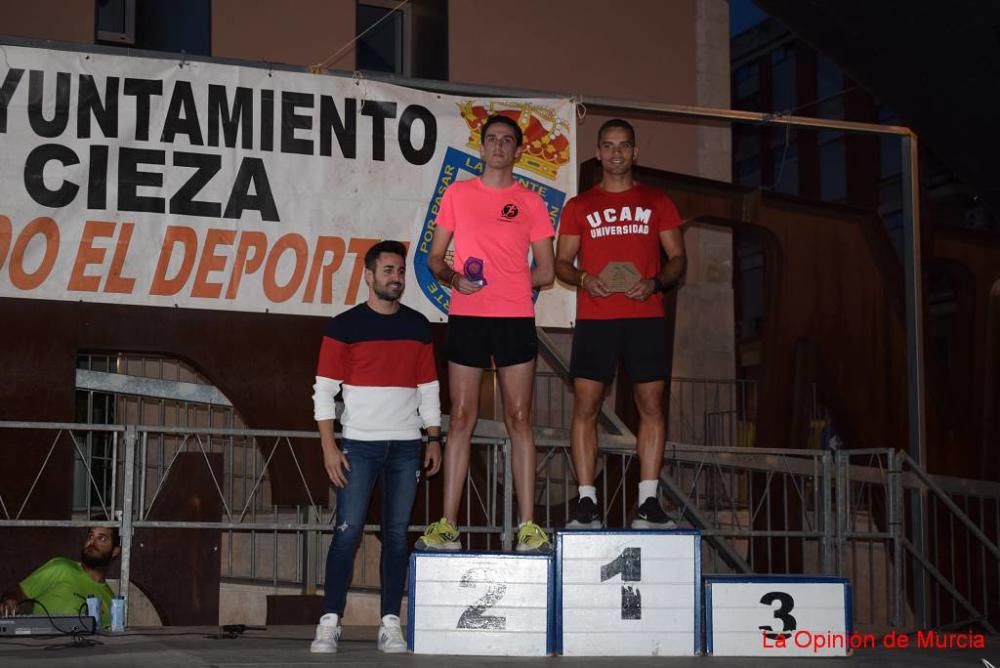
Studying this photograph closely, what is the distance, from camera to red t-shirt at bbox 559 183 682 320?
6539 mm

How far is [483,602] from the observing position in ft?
19.5

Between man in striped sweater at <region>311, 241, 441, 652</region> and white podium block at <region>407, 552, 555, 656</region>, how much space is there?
204mm

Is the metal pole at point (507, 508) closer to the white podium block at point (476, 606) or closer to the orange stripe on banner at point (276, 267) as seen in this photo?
the white podium block at point (476, 606)

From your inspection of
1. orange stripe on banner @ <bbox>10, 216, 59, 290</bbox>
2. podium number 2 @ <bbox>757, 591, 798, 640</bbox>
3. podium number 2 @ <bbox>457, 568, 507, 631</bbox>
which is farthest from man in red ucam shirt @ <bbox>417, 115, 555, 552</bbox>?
orange stripe on banner @ <bbox>10, 216, 59, 290</bbox>

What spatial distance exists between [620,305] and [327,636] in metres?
2.25

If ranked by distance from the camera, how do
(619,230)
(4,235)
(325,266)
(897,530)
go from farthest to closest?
1. (897,530)
2. (325,266)
3. (4,235)
4. (619,230)

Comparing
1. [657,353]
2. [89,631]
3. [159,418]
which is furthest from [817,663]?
[159,418]

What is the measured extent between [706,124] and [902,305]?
262 centimetres

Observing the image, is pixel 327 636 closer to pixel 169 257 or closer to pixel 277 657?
pixel 277 657

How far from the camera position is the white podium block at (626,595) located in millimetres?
5984

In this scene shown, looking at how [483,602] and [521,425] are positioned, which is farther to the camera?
[521,425]

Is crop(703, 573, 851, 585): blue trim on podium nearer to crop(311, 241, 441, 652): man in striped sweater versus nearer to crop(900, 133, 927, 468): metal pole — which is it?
crop(311, 241, 441, 652): man in striped sweater

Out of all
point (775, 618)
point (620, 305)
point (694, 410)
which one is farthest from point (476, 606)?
point (694, 410)

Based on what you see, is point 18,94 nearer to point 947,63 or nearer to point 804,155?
point 947,63
